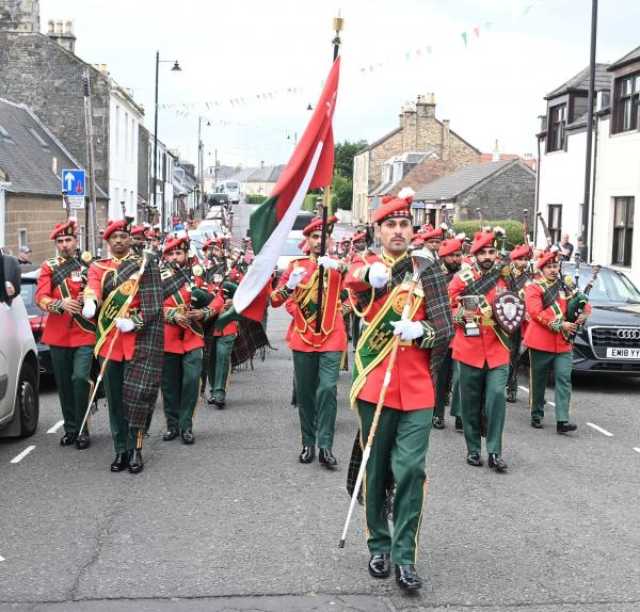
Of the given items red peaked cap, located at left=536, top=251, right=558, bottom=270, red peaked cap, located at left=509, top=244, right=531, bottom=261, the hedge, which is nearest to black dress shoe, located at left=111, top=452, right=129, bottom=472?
red peaked cap, located at left=509, top=244, right=531, bottom=261

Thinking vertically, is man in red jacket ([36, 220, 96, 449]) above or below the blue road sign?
below

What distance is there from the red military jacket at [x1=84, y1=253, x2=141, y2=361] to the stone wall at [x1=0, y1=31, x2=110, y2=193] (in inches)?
1321

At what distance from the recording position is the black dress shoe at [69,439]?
9312mm

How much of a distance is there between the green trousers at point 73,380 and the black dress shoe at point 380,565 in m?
4.20

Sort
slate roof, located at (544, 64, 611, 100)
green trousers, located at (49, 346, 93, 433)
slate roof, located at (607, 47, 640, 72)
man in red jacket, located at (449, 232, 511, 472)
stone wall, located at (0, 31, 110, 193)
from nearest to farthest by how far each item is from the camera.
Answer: man in red jacket, located at (449, 232, 511, 472) → green trousers, located at (49, 346, 93, 433) → slate roof, located at (607, 47, 640, 72) → slate roof, located at (544, 64, 611, 100) → stone wall, located at (0, 31, 110, 193)

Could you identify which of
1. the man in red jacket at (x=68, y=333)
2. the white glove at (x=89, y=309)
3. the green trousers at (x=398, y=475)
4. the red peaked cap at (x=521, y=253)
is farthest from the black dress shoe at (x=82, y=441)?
the red peaked cap at (x=521, y=253)

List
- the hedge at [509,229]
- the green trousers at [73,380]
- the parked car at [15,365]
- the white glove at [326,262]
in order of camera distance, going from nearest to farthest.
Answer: the white glove at [326,262] → the parked car at [15,365] → the green trousers at [73,380] → the hedge at [509,229]

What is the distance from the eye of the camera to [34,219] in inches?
1192

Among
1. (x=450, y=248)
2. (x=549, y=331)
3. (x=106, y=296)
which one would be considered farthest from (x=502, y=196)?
(x=106, y=296)

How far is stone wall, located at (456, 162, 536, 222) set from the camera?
5608 centimetres

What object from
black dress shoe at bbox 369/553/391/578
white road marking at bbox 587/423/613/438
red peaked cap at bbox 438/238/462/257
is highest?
red peaked cap at bbox 438/238/462/257

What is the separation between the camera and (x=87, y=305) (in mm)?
8336

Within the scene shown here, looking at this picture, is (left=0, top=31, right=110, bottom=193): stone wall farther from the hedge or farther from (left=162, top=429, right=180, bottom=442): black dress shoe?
(left=162, top=429, right=180, bottom=442): black dress shoe

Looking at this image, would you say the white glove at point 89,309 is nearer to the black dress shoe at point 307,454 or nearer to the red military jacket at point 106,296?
the red military jacket at point 106,296
